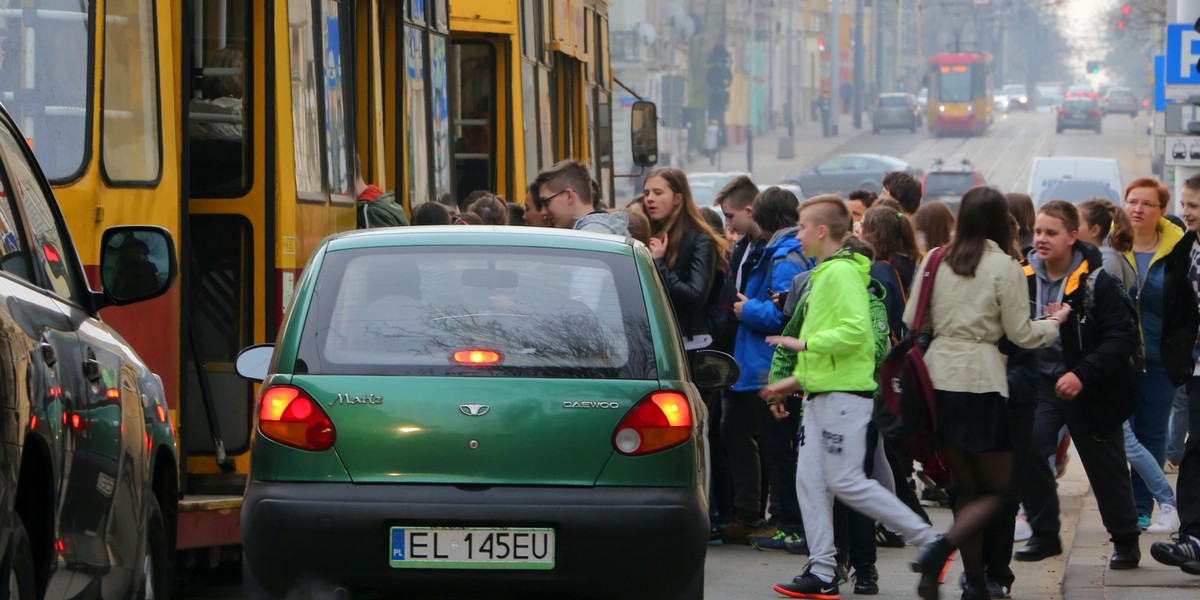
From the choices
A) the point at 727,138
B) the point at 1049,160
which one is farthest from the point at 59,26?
the point at 727,138

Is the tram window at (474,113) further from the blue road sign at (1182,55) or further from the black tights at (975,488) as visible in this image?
the black tights at (975,488)

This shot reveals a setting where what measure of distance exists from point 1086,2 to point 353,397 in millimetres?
157419

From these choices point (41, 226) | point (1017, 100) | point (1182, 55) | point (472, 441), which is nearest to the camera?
point (41, 226)

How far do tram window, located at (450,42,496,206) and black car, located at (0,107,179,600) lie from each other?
7.64 metres

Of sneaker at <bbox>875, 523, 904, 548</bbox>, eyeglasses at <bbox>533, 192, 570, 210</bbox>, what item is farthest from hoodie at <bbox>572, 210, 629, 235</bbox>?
sneaker at <bbox>875, 523, 904, 548</bbox>

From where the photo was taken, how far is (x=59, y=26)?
6680mm

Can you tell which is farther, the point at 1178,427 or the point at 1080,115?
the point at 1080,115

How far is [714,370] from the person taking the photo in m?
6.81

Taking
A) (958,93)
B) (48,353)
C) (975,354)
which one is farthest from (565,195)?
(958,93)

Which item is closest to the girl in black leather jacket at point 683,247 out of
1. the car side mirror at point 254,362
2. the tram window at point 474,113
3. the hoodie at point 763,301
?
the hoodie at point 763,301

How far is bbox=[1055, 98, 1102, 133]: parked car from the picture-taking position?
91.0 m

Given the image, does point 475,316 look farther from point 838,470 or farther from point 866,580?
point 866,580

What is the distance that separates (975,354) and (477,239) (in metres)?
1.91

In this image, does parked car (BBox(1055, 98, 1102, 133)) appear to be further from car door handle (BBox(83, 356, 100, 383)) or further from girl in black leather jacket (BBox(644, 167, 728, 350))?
car door handle (BBox(83, 356, 100, 383))
